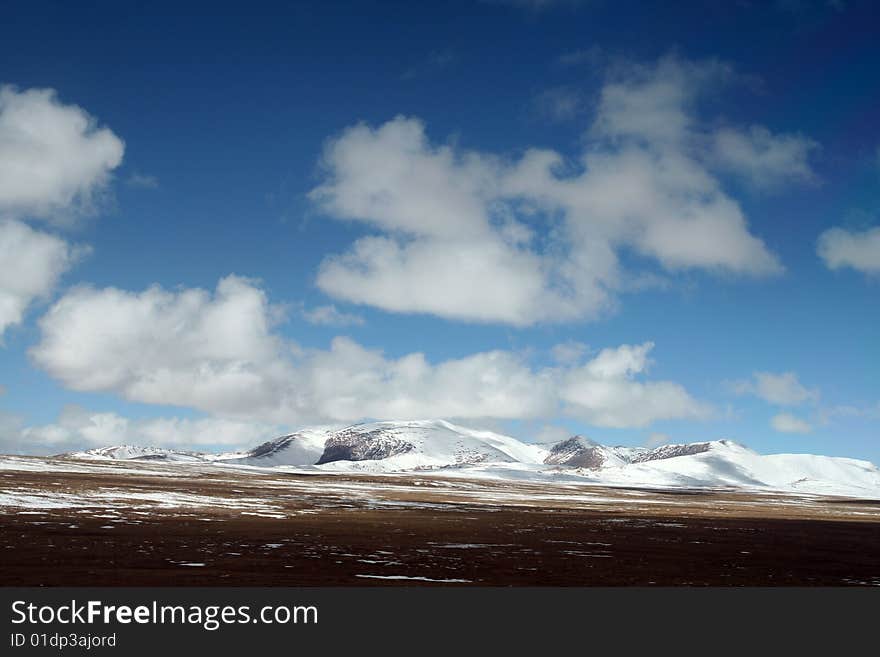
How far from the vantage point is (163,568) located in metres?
23.3

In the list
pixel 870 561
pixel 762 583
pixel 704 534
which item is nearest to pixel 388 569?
pixel 762 583

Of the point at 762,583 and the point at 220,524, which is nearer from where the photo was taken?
the point at 762,583

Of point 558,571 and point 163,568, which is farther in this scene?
point 558,571
